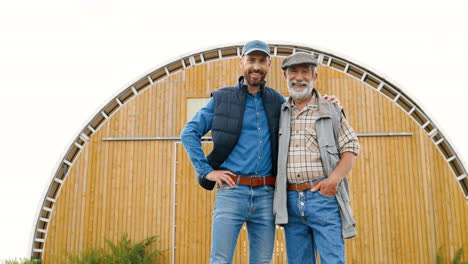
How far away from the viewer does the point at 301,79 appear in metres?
3.24

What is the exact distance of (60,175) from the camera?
32.5 feet

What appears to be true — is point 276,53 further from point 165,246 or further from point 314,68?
Answer: point 314,68

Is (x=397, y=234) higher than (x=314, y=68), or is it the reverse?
(x=314, y=68)

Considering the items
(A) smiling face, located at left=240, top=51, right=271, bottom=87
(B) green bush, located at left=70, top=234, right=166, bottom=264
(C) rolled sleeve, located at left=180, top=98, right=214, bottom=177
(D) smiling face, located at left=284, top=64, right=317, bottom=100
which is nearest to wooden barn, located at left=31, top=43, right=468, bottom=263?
(B) green bush, located at left=70, top=234, right=166, bottom=264

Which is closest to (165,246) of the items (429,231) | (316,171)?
(429,231)

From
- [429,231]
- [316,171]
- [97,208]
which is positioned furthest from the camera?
[97,208]

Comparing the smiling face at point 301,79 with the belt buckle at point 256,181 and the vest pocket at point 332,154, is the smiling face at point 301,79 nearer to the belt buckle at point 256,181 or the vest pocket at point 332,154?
the vest pocket at point 332,154

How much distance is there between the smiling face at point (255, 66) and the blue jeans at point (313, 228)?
97cm

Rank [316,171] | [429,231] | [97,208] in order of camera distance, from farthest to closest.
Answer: [97,208], [429,231], [316,171]

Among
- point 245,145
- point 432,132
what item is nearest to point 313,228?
point 245,145

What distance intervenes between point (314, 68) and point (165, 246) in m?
7.26

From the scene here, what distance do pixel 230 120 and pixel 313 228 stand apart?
1.07 meters

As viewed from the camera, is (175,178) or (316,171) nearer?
(316,171)

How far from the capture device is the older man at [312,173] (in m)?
3.03
